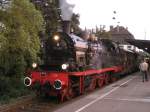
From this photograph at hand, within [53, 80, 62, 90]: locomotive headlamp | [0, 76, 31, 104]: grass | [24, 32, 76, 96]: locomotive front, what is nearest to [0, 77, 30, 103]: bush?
[0, 76, 31, 104]: grass

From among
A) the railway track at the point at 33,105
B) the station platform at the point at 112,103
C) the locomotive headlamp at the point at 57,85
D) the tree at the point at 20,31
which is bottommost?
the railway track at the point at 33,105

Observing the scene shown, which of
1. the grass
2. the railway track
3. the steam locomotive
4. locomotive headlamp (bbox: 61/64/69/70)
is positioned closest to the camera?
the railway track

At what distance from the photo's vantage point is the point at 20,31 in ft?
62.7

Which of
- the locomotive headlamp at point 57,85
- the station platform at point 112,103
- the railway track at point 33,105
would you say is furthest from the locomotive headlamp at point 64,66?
the railway track at point 33,105

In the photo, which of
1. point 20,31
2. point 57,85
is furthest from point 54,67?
point 20,31

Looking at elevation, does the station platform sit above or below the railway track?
above

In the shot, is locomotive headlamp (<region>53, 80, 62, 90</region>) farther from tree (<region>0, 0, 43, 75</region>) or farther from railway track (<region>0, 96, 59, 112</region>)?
tree (<region>0, 0, 43, 75</region>)

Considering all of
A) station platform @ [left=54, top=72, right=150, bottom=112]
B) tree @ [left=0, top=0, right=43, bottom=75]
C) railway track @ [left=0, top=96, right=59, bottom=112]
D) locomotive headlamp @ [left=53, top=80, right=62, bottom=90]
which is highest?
tree @ [left=0, top=0, right=43, bottom=75]

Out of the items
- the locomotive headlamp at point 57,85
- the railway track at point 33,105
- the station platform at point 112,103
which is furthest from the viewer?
the locomotive headlamp at point 57,85

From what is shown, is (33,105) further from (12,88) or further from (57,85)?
(12,88)

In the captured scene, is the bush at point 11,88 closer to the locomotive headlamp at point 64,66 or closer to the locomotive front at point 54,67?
the locomotive front at point 54,67

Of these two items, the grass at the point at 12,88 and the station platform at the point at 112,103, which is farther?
the grass at the point at 12,88

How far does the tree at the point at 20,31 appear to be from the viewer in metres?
18.8

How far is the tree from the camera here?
18828 millimetres
